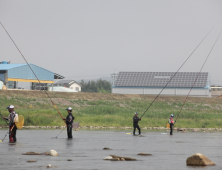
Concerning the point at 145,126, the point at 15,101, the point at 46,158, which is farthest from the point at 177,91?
the point at 46,158

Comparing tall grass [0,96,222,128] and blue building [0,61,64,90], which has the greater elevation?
blue building [0,61,64,90]

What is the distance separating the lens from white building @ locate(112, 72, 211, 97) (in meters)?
91.9

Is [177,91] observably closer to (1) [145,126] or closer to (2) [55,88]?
(2) [55,88]

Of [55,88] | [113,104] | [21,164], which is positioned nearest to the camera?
[21,164]

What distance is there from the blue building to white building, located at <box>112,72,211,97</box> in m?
24.5

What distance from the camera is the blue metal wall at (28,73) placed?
67.8 meters

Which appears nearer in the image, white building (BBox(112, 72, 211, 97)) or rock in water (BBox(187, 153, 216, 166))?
rock in water (BBox(187, 153, 216, 166))

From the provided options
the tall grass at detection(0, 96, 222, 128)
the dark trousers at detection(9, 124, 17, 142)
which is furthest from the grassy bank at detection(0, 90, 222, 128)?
the dark trousers at detection(9, 124, 17, 142)

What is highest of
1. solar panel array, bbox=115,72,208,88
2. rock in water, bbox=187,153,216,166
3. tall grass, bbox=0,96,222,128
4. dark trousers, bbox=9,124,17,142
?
solar panel array, bbox=115,72,208,88

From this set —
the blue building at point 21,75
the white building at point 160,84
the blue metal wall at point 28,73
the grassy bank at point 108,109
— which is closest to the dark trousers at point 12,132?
the grassy bank at point 108,109

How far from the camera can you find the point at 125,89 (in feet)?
313

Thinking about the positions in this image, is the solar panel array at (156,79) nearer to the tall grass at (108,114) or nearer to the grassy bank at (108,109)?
the grassy bank at (108,109)

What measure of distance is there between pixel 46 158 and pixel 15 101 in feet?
143

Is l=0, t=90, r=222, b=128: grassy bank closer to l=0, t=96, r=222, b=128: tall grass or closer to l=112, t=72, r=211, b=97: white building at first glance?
l=0, t=96, r=222, b=128: tall grass
